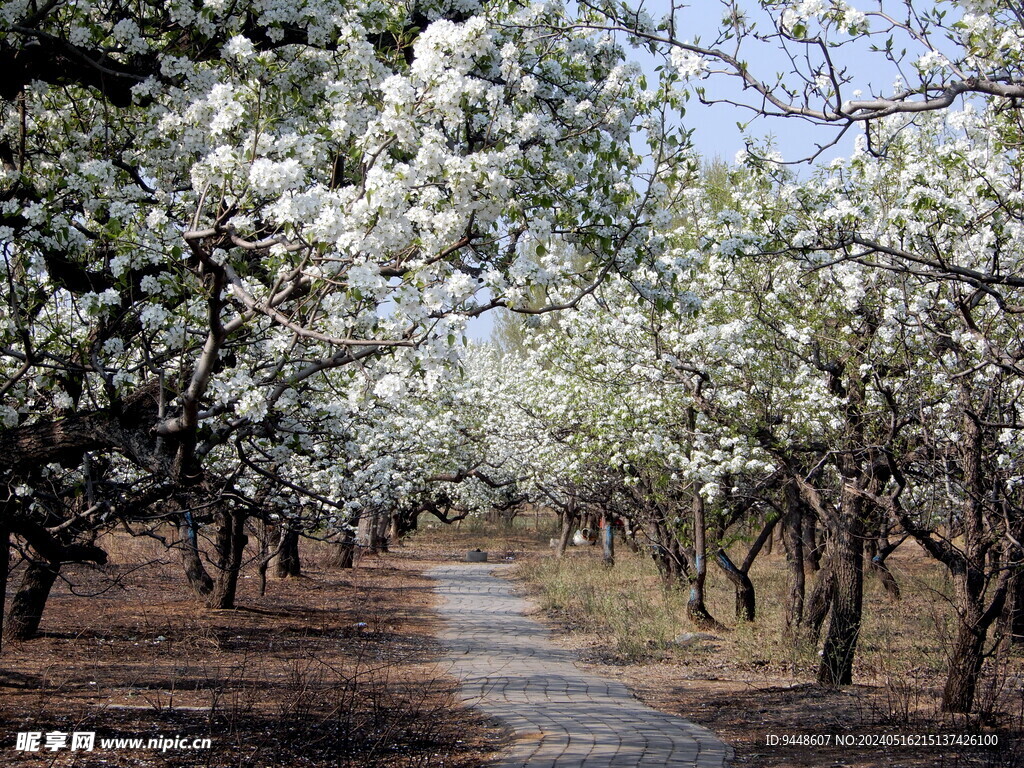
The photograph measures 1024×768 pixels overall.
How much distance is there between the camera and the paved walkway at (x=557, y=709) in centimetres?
700

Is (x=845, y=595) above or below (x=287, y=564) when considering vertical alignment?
above

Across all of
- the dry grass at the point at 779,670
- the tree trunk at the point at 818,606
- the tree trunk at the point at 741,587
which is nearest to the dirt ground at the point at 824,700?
the dry grass at the point at 779,670

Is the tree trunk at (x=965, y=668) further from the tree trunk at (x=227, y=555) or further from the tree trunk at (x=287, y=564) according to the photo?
the tree trunk at (x=287, y=564)

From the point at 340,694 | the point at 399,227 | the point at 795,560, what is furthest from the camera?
the point at 795,560

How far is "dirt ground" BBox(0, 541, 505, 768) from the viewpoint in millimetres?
6598

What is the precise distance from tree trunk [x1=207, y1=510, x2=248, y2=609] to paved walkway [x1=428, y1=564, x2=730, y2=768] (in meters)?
3.64

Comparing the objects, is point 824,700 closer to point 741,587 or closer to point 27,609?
point 741,587

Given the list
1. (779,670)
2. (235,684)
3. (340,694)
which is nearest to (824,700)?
(779,670)

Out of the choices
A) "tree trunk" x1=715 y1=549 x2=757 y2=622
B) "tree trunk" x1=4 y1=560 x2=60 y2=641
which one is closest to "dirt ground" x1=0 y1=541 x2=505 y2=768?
"tree trunk" x1=4 y1=560 x2=60 y2=641

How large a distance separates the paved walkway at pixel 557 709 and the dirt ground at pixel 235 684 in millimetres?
386

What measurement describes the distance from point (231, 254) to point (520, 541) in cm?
4078

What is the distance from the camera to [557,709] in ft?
29.6

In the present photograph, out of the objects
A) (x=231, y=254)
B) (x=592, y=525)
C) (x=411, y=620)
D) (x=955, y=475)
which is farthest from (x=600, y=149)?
(x=592, y=525)

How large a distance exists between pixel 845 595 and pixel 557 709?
3497 millimetres
